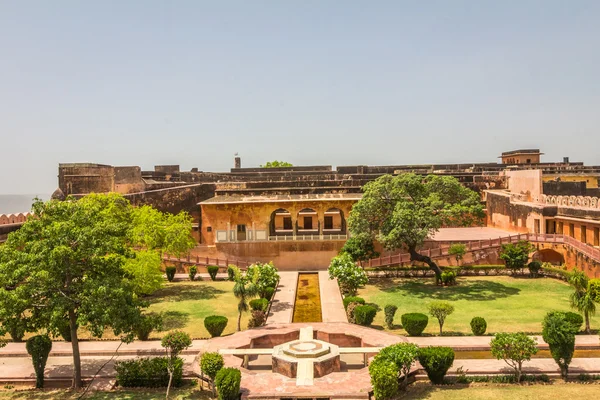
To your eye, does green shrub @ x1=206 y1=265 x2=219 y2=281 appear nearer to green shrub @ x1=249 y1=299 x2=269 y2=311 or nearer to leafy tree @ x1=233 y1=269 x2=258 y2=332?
green shrub @ x1=249 y1=299 x2=269 y2=311

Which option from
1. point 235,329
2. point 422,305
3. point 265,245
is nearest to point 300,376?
point 235,329

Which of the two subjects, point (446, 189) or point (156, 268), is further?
point (446, 189)

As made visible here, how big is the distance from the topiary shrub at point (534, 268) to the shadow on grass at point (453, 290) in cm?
253

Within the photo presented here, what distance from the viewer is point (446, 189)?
26375 mm

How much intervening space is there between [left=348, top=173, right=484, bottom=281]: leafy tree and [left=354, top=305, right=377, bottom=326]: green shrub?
20.0ft

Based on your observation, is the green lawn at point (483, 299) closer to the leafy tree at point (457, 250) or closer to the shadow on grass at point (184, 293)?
the leafy tree at point (457, 250)

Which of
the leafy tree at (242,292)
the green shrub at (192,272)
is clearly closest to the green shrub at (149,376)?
the leafy tree at (242,292)

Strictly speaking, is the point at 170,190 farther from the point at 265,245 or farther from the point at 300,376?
the point at 300,376

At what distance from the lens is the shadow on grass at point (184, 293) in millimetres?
22172

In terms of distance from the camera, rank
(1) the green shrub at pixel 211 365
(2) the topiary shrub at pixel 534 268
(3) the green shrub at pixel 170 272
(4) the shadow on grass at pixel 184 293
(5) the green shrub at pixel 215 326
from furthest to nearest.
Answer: (3) the green shrub at pixel 170 272, (2) the topiary shrub at pixel 534 268, (4) the shadow on grass at pixel 184 293, (5) the green shrub at pixel 215 326, (1) the green shrub at pixel 211 365

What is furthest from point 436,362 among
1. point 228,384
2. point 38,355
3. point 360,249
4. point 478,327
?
point 360,249

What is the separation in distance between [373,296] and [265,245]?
8910 millimetres

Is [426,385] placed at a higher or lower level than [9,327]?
lower

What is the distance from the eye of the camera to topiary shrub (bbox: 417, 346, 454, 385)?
1209cm
